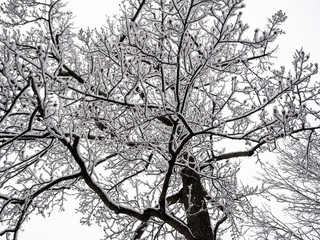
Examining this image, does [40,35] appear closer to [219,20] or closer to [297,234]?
[219,20]

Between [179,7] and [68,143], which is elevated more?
[179,7]

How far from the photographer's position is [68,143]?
283 centimetres

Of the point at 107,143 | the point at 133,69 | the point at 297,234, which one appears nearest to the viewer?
the point at 133,69

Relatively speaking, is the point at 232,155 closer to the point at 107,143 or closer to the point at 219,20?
the point at 107,143

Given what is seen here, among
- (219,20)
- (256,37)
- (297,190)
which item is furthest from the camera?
(297,190)

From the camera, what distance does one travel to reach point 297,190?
5918 mm

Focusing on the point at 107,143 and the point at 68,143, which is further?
the point at 107,143

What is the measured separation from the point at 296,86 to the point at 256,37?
26.5 inches

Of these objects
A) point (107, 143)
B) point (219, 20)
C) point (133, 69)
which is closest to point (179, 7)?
point (219, 20)

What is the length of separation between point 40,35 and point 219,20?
388 centimetres

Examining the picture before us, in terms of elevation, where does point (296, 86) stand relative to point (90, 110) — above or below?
below

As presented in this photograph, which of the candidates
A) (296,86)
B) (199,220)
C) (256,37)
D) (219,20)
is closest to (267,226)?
(199,220)

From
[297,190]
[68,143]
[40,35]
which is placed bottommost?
[68,143]

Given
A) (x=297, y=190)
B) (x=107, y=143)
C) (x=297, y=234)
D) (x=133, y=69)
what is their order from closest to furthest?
(x=133, y=69)
(x=107, y=143)
(x=297, y=234)
(x=297, y=190)
